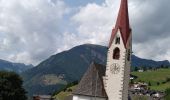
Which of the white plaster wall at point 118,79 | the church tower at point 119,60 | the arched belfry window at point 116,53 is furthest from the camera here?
the arched belfry window at point 116,53

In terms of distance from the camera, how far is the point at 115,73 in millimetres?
67375

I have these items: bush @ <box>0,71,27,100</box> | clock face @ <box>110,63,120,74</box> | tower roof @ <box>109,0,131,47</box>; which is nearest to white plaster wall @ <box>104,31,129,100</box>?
clock face @ <box>110,63,120,74</box>

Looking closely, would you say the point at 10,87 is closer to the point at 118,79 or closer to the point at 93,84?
the point at 93,84

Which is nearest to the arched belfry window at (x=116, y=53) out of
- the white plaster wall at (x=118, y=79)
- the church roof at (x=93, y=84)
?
the white plaster wall at (x=118, y=79)

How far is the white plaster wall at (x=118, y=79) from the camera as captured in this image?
66750mm

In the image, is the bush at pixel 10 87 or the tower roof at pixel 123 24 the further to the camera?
the bush at pixel 10 87

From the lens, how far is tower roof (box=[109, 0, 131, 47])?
67812 mm

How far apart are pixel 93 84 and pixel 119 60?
5887 mm

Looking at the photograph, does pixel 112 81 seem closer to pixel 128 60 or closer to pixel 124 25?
pixel 128 60

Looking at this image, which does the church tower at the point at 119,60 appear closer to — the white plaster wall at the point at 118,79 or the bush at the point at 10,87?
the white plaster wall at the point at 118,79

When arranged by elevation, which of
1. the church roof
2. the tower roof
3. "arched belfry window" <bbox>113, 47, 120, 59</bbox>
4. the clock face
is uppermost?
the tower roof

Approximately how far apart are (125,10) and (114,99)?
15.1 metres

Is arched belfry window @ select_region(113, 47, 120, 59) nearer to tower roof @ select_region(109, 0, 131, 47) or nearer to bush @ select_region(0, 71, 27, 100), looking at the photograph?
tower roof @ select_region(109, 0, 131, 47)

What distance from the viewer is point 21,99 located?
9069cm
